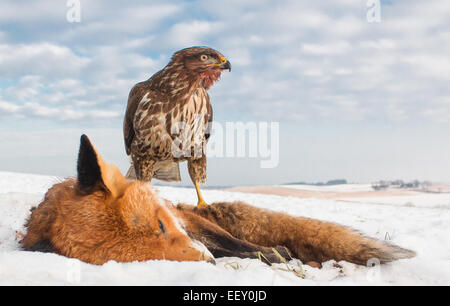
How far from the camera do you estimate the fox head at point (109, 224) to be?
87.0 inches

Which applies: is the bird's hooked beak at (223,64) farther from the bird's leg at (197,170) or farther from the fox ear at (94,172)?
the fox ear at (94,172)

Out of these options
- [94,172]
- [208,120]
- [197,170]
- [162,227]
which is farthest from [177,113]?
[162,227]

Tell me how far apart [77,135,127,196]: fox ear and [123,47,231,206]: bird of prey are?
2032mm

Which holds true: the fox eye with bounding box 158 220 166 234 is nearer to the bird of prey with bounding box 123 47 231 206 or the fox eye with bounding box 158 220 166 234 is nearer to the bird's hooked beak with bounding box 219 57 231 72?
the bird of prey with bounding box 123 47 231 206

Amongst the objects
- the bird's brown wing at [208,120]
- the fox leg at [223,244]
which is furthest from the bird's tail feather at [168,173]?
the fox leg at [223,244]

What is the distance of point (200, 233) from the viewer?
293cm

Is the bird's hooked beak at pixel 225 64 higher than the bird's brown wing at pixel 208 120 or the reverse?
higher

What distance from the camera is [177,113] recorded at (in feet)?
14.8

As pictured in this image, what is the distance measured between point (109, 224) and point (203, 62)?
111 inches

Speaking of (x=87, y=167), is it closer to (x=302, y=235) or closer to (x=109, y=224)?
(x=109, y=224)

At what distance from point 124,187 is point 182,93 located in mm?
2348

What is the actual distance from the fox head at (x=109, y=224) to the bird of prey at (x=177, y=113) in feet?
6.85
